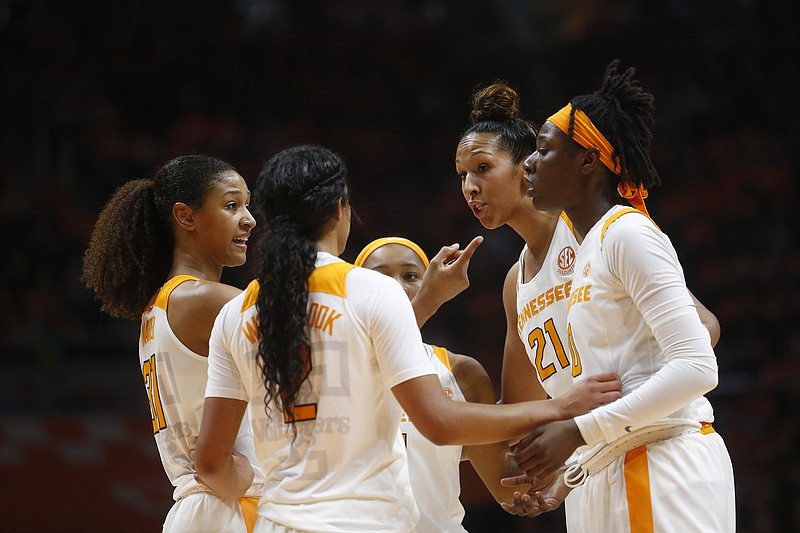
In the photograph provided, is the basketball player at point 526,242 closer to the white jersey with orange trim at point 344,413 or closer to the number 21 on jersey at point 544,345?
Answer: the number 21 on jersey at point 544,345

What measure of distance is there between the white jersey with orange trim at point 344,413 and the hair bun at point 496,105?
5.27ft

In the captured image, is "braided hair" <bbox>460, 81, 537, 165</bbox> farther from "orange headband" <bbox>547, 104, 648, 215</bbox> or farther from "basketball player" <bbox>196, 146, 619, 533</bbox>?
"basketball player" <bbox>196, 146, 619, 533</bbox>

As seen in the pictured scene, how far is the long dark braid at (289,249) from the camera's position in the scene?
2453 millimetres

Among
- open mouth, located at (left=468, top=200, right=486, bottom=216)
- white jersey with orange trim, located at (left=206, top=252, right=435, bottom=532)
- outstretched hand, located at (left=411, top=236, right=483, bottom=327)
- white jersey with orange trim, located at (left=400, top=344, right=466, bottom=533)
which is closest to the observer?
white jersey with orange trim, located at (left=206, top=252, right=435, bottom=532)

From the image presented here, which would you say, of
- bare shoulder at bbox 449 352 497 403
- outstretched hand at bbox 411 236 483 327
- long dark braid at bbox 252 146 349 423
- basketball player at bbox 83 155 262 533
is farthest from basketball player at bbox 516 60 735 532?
basketball player at bbox 83 155 262 533

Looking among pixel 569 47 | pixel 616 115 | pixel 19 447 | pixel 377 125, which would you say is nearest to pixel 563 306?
pixel 616 115

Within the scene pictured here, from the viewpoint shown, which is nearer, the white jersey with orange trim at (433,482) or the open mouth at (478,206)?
the white jersey with orange trim at (433,482)

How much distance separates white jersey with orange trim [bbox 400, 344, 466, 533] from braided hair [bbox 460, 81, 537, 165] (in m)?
1.04

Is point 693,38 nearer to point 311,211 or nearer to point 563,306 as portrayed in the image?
point 563,306

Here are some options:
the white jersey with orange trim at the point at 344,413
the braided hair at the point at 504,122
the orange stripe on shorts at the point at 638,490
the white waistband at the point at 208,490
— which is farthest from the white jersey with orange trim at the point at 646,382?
the white waistband at the point at 208,490

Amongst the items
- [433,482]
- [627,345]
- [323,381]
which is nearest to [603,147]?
[627,345]

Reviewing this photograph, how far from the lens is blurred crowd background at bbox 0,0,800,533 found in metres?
7.29

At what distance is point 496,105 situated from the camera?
3914 millimetres

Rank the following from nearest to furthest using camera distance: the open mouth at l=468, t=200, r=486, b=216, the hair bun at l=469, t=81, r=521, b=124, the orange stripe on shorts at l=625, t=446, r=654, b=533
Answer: the orange stripe on shorts at l=625, t=446, r=654, b=533 → the open mouth at l=468, t=200, r=486, b=216 → the hair bun at l=469, t=81, r=521, b=124
